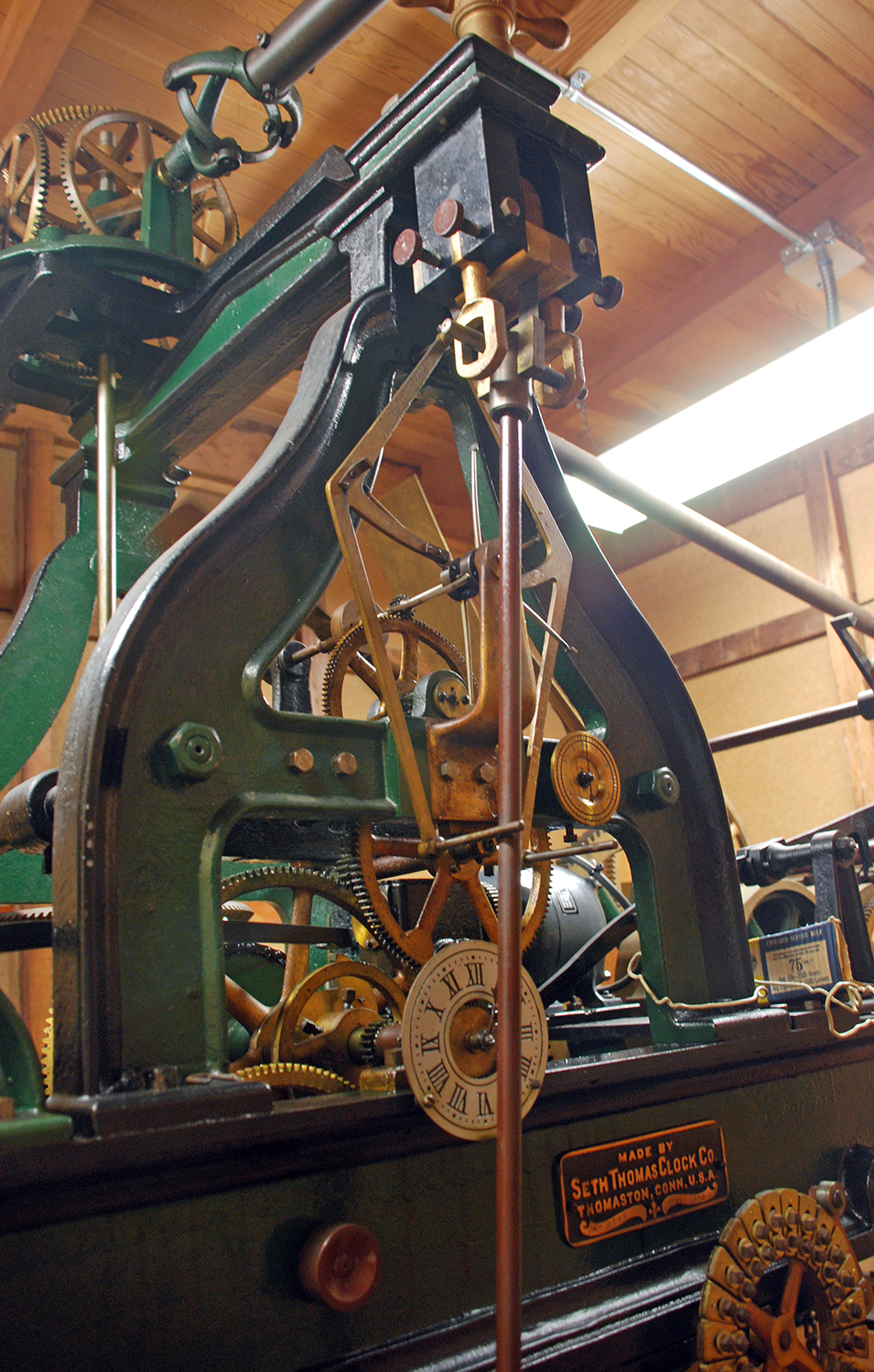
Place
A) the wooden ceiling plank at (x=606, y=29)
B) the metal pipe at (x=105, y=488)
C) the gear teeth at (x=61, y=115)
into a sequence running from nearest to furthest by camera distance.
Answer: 1. the metal pipe at (x=105, y=488)
2. the gear teeth at (x=61, y=115)
3. the wooden ceiling plank at (x=606, y=29)

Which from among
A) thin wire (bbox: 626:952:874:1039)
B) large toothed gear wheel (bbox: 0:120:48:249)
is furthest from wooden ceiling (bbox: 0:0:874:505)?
thin wire (bbox: 626:952:874:1039)

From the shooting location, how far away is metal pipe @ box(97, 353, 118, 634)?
165 cm

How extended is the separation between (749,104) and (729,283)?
66 centimetres

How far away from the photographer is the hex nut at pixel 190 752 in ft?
3.24

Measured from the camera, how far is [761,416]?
9.14ft

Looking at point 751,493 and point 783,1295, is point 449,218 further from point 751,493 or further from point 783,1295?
point 751,493

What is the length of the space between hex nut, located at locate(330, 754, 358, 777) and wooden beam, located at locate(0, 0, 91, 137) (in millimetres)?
1967

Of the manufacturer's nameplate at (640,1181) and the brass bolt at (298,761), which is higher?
the brass bolt at (298,761)

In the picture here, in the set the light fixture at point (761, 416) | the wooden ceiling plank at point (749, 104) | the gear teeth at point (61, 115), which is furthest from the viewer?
the wooden ceiling plank at point (749, 104)

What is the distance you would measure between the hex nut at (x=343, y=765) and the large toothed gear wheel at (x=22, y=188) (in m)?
1.12

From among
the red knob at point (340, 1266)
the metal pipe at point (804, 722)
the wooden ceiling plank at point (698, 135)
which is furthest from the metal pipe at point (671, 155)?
the red knob at point (340, 1266)

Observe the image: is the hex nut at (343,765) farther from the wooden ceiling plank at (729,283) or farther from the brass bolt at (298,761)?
the wooden ceiling plank at (729,283)

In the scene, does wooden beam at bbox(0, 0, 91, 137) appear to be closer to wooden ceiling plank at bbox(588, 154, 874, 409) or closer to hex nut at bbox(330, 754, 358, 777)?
hex nut at bbox(330, 754, 358, 777)

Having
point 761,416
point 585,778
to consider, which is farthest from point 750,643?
point 585,778
